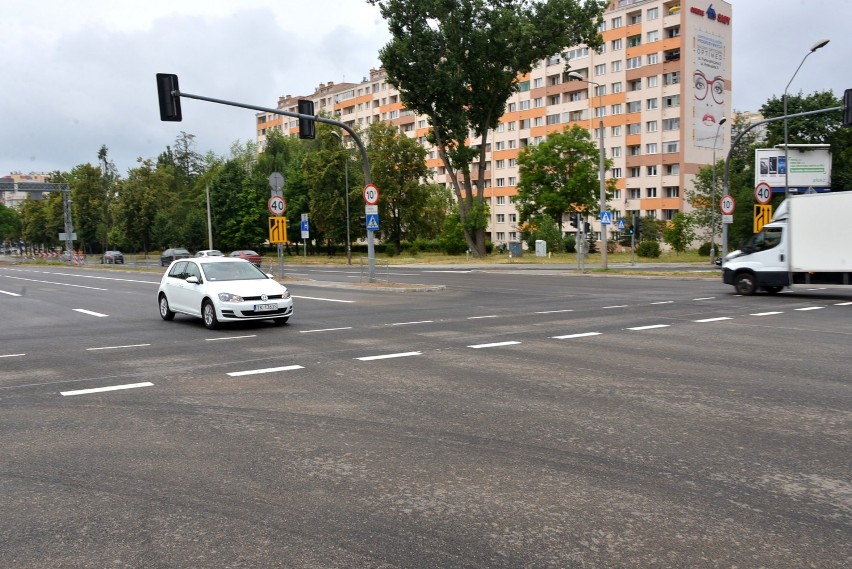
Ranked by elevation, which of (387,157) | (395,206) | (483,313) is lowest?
(483,313)

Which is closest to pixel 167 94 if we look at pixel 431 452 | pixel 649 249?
pixel 431 452

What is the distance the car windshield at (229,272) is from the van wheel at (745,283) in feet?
46.2

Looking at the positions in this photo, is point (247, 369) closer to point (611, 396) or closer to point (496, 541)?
point (611, 396)

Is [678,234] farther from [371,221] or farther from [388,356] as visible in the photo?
[388,356]

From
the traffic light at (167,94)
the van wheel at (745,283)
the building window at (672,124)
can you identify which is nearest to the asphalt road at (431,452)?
the traffic light at (167,94)

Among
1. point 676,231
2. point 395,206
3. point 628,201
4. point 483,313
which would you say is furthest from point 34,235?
point 483,313

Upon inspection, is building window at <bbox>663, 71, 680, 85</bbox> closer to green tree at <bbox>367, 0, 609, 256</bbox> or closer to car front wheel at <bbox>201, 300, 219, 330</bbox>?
green tree at <bbox>367, 0, 609, 256</bbox>

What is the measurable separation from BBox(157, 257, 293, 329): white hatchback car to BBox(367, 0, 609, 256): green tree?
3291cm

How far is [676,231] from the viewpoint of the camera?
55.9 meters

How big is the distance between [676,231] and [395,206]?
2490cm

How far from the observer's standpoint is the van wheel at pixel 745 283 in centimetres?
2137

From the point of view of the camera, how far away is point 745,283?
21562 mm

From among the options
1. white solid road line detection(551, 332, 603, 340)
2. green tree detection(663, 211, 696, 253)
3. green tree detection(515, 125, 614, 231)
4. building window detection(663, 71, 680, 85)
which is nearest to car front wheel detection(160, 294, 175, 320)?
white solid road line detection(551, 332, 603, 340)

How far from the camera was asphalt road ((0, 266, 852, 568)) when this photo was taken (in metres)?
3.98
